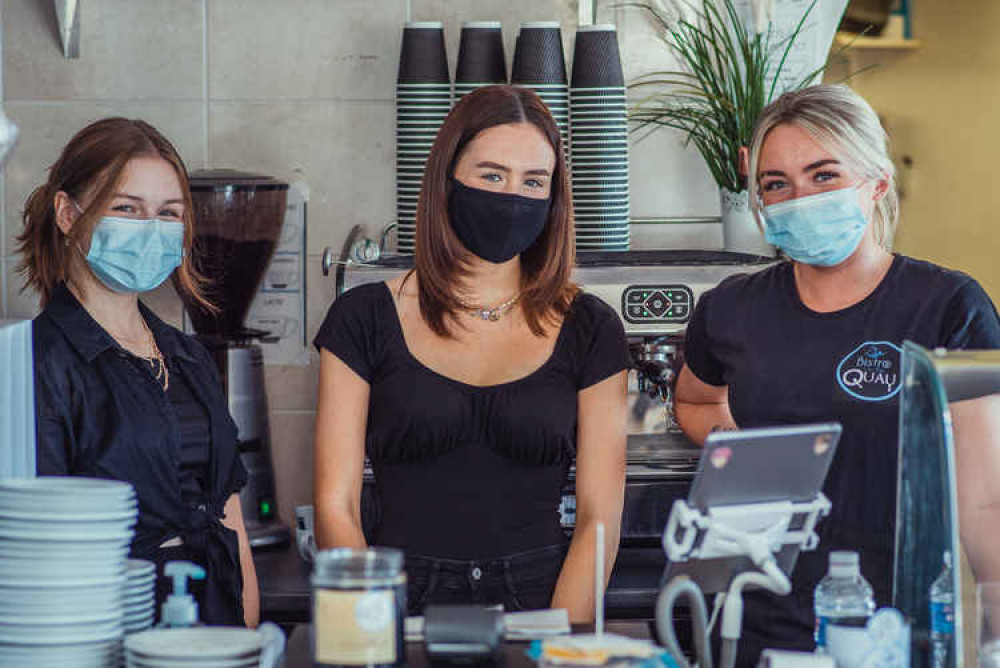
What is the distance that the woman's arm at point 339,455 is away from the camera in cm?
191

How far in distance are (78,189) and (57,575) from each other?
83 cm

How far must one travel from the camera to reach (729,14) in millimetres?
2957

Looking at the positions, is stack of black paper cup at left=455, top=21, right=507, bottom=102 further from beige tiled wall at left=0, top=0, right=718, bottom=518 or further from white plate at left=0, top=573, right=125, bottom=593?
white plate at left=0, top=573, right=125, bottom=593

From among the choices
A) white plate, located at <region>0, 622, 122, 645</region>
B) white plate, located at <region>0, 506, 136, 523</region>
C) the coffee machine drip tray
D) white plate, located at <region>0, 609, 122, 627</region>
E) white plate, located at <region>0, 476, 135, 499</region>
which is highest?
the coffee machine drip tray

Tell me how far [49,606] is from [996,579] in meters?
1.04

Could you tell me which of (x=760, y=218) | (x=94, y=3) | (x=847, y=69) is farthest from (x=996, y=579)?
(x=847, y=69)

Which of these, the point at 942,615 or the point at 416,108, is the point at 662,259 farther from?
the point at 942,615

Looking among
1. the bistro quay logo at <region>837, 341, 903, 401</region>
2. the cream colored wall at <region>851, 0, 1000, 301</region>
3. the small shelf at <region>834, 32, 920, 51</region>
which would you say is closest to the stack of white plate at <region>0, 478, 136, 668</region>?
the bistro quay logo at <region>837, 341, 903, 401</region>

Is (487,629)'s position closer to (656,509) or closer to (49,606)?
(49,606)

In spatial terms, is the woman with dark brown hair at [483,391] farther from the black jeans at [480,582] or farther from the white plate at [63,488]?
the white plate at [63,488]

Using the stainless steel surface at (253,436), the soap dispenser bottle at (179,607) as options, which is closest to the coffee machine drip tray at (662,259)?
the stainless steel surface at (253,436)

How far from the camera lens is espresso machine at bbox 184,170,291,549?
2.71 metres

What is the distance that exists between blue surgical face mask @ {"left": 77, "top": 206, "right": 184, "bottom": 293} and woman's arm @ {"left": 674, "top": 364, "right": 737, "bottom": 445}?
89 centimetres

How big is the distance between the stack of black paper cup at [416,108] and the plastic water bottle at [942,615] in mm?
1647
